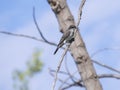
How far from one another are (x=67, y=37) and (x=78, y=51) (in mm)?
124

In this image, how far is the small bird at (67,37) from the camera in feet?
8.18

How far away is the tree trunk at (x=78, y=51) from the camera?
2.54 meters

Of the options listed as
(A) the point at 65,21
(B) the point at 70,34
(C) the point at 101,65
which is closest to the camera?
(B) the point at 70,34

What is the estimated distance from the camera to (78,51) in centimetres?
259

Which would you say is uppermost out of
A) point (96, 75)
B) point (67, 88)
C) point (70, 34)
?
point (70, 34)

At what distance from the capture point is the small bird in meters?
2.49

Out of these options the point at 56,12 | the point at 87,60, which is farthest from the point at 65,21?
the point at 87,60

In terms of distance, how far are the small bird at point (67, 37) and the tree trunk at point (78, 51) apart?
0.05m

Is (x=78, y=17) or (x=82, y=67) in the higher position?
(x=78, y=17)

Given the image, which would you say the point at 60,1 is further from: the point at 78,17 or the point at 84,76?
the point at 84,76

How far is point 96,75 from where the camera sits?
2.56m

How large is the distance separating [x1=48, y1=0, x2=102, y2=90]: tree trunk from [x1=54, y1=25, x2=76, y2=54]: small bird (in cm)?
5

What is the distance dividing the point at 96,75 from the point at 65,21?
0.44 metres

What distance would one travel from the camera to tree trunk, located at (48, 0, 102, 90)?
8.34 feet
